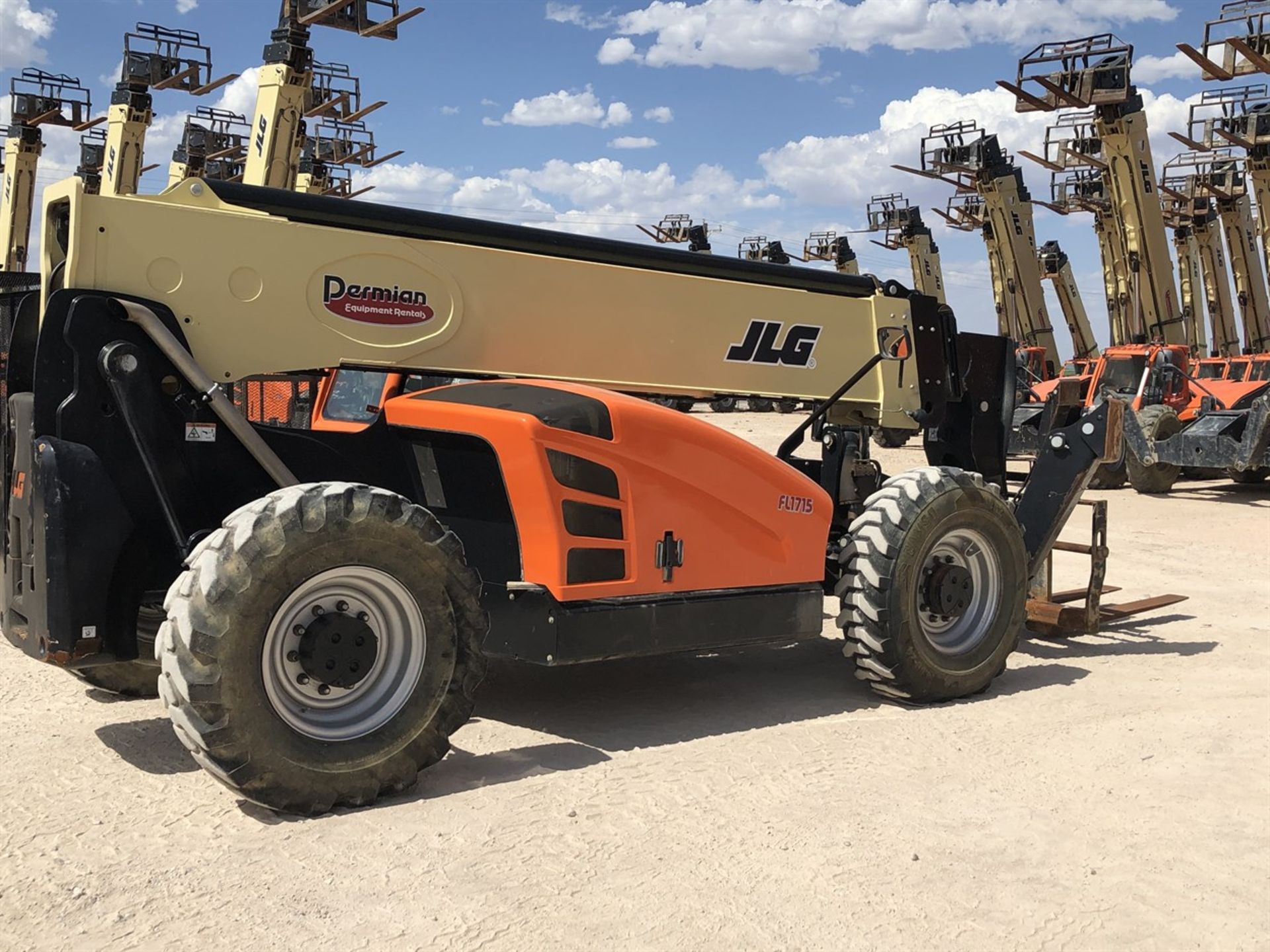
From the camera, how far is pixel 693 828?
181 inches

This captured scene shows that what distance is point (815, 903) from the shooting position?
3.95 meters

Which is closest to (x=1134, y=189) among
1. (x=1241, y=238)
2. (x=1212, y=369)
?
(x=1212, y=369)

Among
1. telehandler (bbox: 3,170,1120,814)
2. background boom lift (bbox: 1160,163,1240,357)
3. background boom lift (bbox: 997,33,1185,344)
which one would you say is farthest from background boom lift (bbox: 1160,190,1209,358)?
telehandler (bbox: 3,170,1120,814)

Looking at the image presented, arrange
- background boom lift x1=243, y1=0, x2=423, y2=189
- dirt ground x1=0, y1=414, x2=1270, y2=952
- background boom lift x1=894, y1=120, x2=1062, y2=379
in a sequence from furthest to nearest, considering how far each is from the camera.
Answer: background boom lift x1=894, y1=120, x2=1062, y2=379 → background boom lift x1=243, y1=0, x2=423, y2=189 → dirt ground x1=0, y1=414, x2=1270, y2=952

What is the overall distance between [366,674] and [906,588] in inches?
114

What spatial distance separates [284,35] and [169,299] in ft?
46.3

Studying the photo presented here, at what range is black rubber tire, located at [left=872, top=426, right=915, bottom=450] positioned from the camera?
7602 mm

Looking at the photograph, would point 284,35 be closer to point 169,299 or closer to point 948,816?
point 169,299

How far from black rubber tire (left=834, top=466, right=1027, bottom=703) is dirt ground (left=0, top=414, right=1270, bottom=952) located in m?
0.15

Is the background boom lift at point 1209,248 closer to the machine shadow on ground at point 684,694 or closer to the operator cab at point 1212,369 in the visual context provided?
the operator cab at point 1212,369

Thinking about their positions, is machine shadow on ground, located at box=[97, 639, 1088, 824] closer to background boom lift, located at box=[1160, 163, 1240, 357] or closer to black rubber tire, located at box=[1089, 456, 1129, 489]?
black rubber tire, located at box=[1089, 456, 1129, 489]

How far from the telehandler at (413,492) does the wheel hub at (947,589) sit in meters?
0.02

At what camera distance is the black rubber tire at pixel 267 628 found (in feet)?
14.4

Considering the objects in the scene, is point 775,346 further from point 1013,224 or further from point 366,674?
point 1013,224
